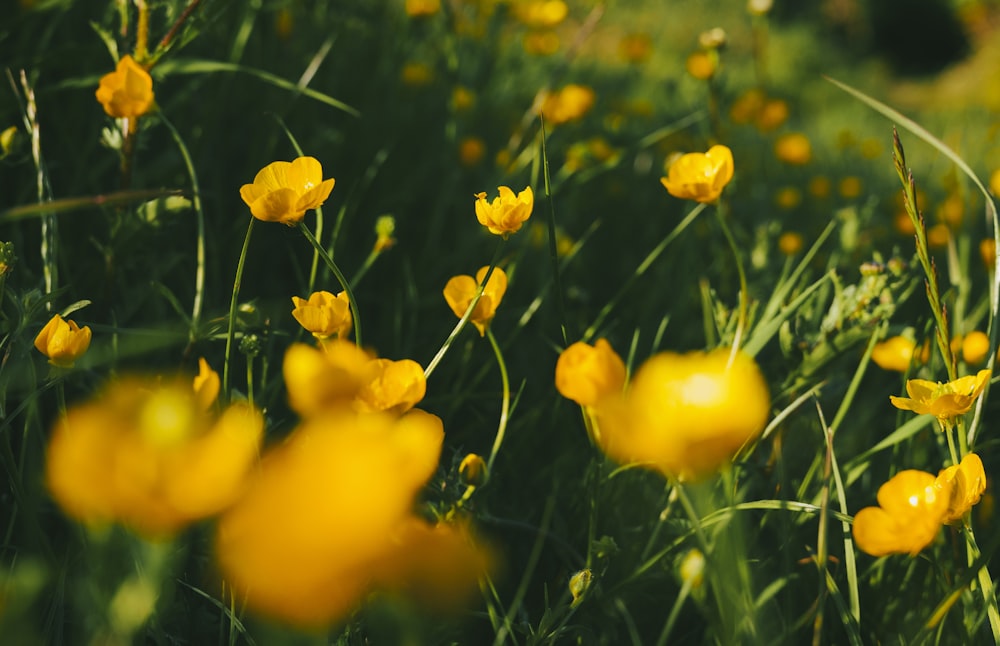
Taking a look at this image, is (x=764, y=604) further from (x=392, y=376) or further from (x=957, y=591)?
A: (x=392, y=376)

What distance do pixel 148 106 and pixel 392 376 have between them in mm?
459

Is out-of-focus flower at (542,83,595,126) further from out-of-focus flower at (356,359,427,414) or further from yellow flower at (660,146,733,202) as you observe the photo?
out-of-focus flower at (356,359,427,414)

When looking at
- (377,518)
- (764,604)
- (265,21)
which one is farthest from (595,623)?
(265,21)

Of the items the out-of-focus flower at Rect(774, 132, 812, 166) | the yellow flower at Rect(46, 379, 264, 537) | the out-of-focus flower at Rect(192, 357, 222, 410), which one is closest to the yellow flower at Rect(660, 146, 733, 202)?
the out-of-focus flower at Rect(192, 357, 222, 410)

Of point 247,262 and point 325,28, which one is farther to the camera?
point 325,28

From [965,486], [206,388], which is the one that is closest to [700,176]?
[965,486]

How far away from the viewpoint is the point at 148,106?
814 millimetres

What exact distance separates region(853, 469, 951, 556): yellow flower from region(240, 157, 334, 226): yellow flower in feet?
1.60

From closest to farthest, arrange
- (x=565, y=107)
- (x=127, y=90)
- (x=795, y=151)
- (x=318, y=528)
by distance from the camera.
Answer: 1. (x=318, y=528)
2. (x=127, y=90)
3. (x=565, y=107)
4. (x=795, y=151)

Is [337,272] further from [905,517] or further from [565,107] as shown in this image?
[565,107]

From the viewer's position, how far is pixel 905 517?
0.58 metres

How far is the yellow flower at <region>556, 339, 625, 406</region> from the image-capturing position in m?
0.55

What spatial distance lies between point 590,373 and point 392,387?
0.46ft

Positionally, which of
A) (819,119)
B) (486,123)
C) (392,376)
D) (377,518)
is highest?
(377,518)
